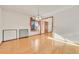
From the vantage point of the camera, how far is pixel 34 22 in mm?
2160

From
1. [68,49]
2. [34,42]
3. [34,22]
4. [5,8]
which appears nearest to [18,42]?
[34,42]

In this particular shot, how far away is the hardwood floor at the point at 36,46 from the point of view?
6.78 feet

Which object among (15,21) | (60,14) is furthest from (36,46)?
(60,14)

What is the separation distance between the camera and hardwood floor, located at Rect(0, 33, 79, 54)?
2.07 meters

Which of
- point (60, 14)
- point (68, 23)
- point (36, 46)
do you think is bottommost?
point (36, 46)

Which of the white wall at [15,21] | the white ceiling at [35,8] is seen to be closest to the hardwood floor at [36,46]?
the white wall at [15,21]

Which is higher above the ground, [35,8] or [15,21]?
[35,8]

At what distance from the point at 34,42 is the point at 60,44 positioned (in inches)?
13.9

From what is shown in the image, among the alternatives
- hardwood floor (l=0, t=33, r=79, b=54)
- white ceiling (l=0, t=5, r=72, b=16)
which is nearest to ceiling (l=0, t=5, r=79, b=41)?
white ceiling (l=0, t=5, r=72, b=16)

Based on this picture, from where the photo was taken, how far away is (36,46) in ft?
6.89

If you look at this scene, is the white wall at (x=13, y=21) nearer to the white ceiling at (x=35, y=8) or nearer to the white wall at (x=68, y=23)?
the white ceiling at (x=35, y=8)

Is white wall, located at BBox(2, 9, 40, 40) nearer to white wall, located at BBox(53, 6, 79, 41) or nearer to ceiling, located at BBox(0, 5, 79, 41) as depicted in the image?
ceiling, located at BBox(0, 5, 79, 41)

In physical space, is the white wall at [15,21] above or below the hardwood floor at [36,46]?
above

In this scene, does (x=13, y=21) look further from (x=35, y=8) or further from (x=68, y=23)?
(x=68, y=23)
